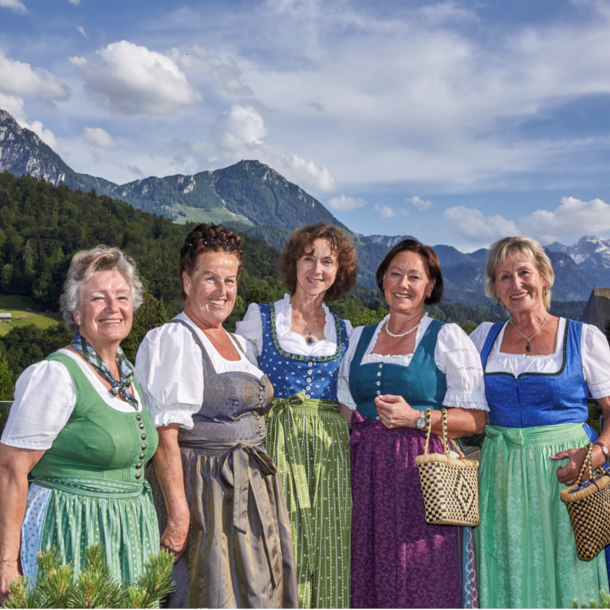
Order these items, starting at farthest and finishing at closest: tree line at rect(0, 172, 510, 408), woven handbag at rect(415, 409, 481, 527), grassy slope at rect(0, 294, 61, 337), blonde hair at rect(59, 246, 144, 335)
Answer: grassy slope at rect(0, 294, 61, 337)
tree line at rect(0, 172, 510, 408)
woven handbag at rect(415, 409, 481, 527)
blonde hair at rect(59, 246, 144, 335)

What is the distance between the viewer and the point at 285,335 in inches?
121

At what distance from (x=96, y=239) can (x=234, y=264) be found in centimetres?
9317

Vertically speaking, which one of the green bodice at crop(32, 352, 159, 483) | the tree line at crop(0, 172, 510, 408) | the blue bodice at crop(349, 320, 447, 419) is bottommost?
the green bodice at crop(32, 352, 159, 483)

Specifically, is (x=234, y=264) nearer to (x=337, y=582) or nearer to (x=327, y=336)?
(x=327, y=336)

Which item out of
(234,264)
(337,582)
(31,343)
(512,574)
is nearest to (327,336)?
(234,264)

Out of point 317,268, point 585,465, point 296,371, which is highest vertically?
point 317,268

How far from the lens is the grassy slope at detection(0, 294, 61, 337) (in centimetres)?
7349

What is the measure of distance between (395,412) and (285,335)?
2.48 ft

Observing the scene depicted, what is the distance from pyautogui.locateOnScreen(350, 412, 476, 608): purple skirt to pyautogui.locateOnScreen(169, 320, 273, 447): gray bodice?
65 centimetres

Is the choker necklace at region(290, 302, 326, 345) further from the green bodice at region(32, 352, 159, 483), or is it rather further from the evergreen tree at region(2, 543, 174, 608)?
the evergreen tree at region(2, 543, 174, 608)

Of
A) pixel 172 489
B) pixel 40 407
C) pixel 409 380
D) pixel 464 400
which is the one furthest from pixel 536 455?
pixel 40 407

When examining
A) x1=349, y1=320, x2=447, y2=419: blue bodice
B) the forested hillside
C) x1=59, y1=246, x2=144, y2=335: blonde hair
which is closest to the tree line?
the forested hillside

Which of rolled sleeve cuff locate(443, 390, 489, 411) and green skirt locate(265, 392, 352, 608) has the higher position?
rolled sleeve cuff locate(443, 390, 489, 411)

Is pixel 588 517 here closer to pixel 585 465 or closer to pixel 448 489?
pixel 585 465
